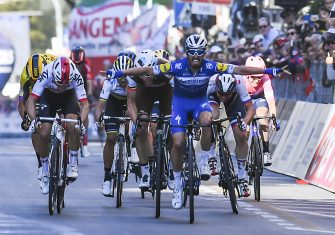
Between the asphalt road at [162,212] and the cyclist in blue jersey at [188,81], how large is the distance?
2.28 feet

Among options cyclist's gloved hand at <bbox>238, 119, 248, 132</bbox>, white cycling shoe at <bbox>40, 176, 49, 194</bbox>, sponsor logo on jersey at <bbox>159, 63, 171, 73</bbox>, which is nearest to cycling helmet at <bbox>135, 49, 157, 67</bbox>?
sponsor logo on jersey at <bbox>159, 63, 171, 73</bbox>

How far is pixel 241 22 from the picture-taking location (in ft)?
111

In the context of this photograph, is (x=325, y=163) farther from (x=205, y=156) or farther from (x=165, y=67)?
(x=165, y=67)

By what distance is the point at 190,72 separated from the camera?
16328 millimetres

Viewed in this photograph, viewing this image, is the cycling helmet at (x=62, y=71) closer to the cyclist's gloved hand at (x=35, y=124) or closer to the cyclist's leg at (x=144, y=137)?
the cyclist's gloved hand at (x=35, y=124)

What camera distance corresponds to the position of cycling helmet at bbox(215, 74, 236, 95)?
18.3 metres

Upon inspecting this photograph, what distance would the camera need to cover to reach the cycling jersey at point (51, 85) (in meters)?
17.1

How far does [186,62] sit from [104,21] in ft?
99.7

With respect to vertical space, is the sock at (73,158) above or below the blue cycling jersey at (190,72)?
below

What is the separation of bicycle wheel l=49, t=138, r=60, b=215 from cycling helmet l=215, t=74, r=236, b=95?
2.79 metres

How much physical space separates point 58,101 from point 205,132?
1.78 m

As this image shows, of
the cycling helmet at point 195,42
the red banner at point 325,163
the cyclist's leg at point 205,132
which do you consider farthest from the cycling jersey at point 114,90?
the red banner at point 325,163

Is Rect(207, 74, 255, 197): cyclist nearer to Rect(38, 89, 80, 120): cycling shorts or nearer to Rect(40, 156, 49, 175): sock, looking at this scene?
Rect(38, 89, 80, 120): cycling shorts

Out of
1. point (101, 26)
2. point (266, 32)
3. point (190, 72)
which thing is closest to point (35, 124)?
point (190, 72)
